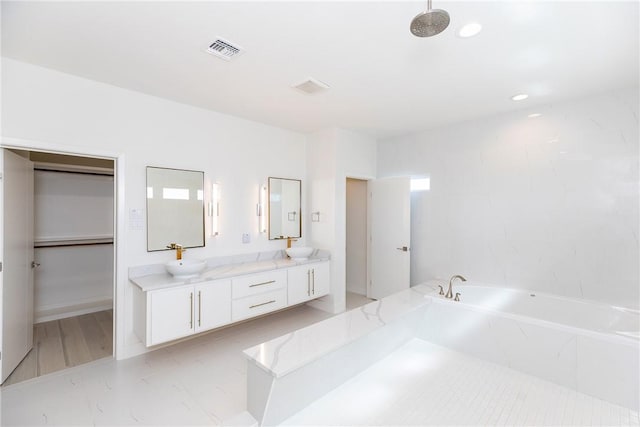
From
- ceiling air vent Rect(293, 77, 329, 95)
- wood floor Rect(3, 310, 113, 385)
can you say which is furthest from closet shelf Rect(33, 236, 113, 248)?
ceiling air vent Rect(293, 77, 329, 95)

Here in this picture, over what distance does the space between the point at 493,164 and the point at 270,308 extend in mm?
3151

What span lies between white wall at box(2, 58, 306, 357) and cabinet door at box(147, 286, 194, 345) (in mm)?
474

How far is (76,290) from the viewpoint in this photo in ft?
12.6

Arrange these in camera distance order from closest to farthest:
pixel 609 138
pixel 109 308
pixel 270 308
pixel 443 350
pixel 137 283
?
pixel 443 350, pixel 137 283, pixel 609 138, pixel 270 308, pixel 109 308

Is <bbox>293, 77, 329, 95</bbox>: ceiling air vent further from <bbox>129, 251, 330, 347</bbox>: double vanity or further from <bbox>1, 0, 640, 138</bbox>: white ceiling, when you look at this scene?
<bbox>129, 251, 330, 347</bbox>: double vanity

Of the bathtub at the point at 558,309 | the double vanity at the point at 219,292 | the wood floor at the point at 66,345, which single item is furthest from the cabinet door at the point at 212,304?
the bathtub at the point at 558,309

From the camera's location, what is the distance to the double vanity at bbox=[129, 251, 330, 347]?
248 cm

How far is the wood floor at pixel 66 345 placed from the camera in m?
2.47

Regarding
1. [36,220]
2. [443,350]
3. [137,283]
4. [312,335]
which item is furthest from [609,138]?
[36,220]

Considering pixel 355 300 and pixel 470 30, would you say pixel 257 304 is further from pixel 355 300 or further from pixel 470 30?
pixel 470 30

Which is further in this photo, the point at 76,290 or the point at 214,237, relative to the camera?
the point at 76,290

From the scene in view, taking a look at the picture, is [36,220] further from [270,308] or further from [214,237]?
[270,308]

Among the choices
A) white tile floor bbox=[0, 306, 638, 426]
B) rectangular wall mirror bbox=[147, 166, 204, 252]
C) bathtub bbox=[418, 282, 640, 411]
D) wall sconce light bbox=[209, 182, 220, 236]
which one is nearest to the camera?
white tile floor bbox=[0, 306, 638, 426]

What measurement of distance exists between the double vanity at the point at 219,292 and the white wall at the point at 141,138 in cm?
19
